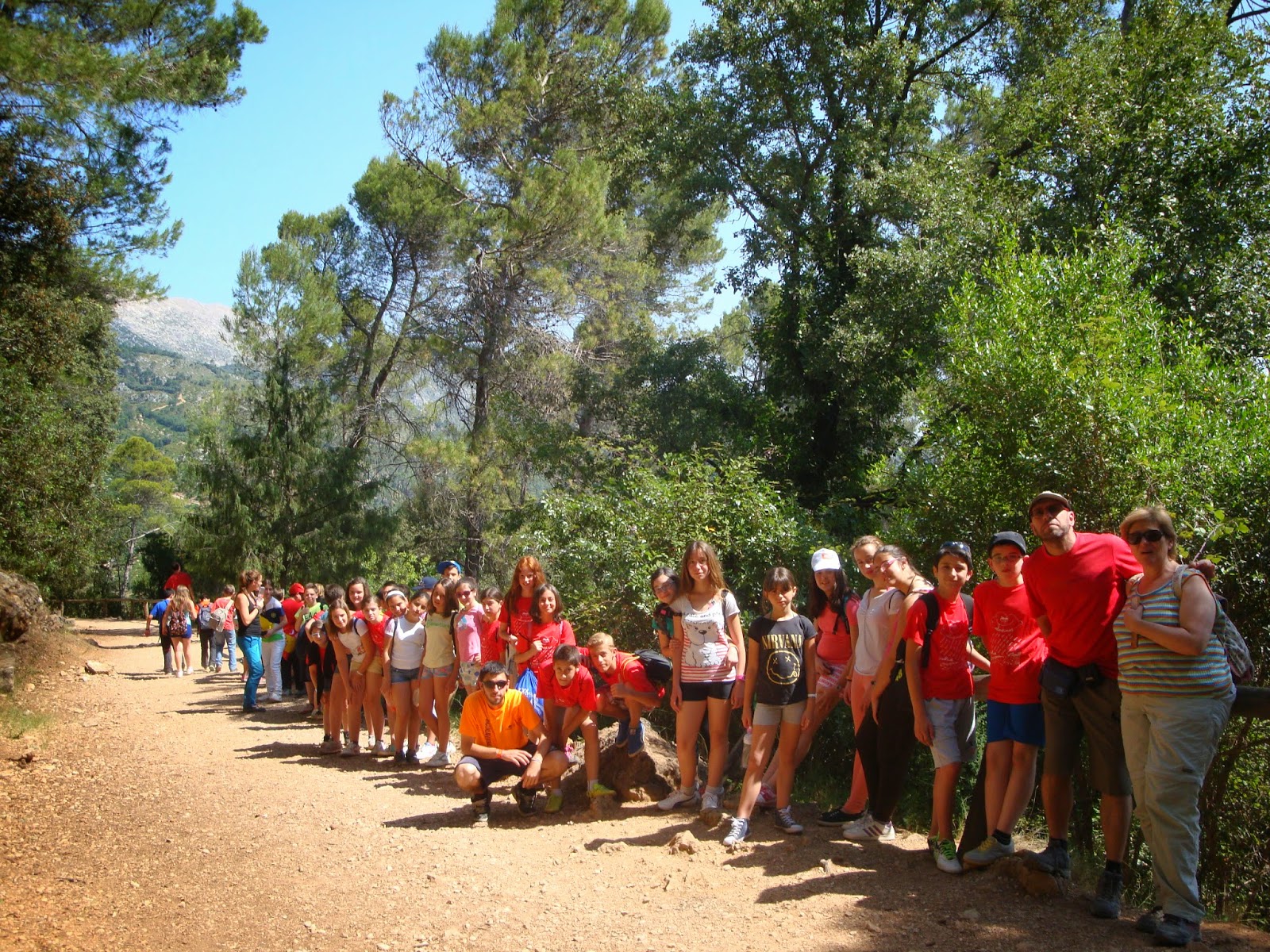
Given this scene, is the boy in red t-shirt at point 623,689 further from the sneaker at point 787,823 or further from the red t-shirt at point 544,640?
the sneaker at point 787,823

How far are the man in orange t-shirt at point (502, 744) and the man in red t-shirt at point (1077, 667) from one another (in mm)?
3227

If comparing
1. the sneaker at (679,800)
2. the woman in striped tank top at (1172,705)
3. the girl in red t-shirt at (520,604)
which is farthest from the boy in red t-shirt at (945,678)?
the girl in red t-shirt at (520,604)

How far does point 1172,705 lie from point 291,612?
11016 millimetres

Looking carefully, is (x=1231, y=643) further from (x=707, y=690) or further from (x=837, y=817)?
(x=707, y=690)

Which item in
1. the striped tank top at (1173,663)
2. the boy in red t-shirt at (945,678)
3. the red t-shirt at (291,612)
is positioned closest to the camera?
the striped tank top at (1173,663)

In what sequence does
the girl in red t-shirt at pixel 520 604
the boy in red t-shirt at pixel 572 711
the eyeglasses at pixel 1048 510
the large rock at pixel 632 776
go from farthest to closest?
the girl in red t-shirt at pixel 520 604 → the large rock at pixel 632 776 → the boy in red t-shirt at pixel 572 711 → the eyeglasses at pixel 1048 510

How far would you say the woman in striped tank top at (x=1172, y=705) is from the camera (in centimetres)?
400

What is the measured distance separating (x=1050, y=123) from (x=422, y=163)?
657 inches

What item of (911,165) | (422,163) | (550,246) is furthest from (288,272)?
(911,165)

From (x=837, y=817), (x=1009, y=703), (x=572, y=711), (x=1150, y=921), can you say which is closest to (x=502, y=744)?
(x=572, y=711)

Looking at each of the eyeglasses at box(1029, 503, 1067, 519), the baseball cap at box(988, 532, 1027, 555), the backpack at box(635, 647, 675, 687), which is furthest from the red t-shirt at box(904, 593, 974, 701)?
the backpack at box(635, 647, 675, 687)

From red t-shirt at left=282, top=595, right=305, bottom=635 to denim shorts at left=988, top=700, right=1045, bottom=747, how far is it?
9.92 m

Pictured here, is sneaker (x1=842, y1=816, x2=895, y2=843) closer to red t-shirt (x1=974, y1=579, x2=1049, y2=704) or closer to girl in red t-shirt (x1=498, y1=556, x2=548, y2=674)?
red t-shirt (x1=974, y1=579, x2=1049, y2=704)

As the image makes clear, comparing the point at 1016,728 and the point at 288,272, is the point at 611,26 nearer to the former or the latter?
the point at 288,272
